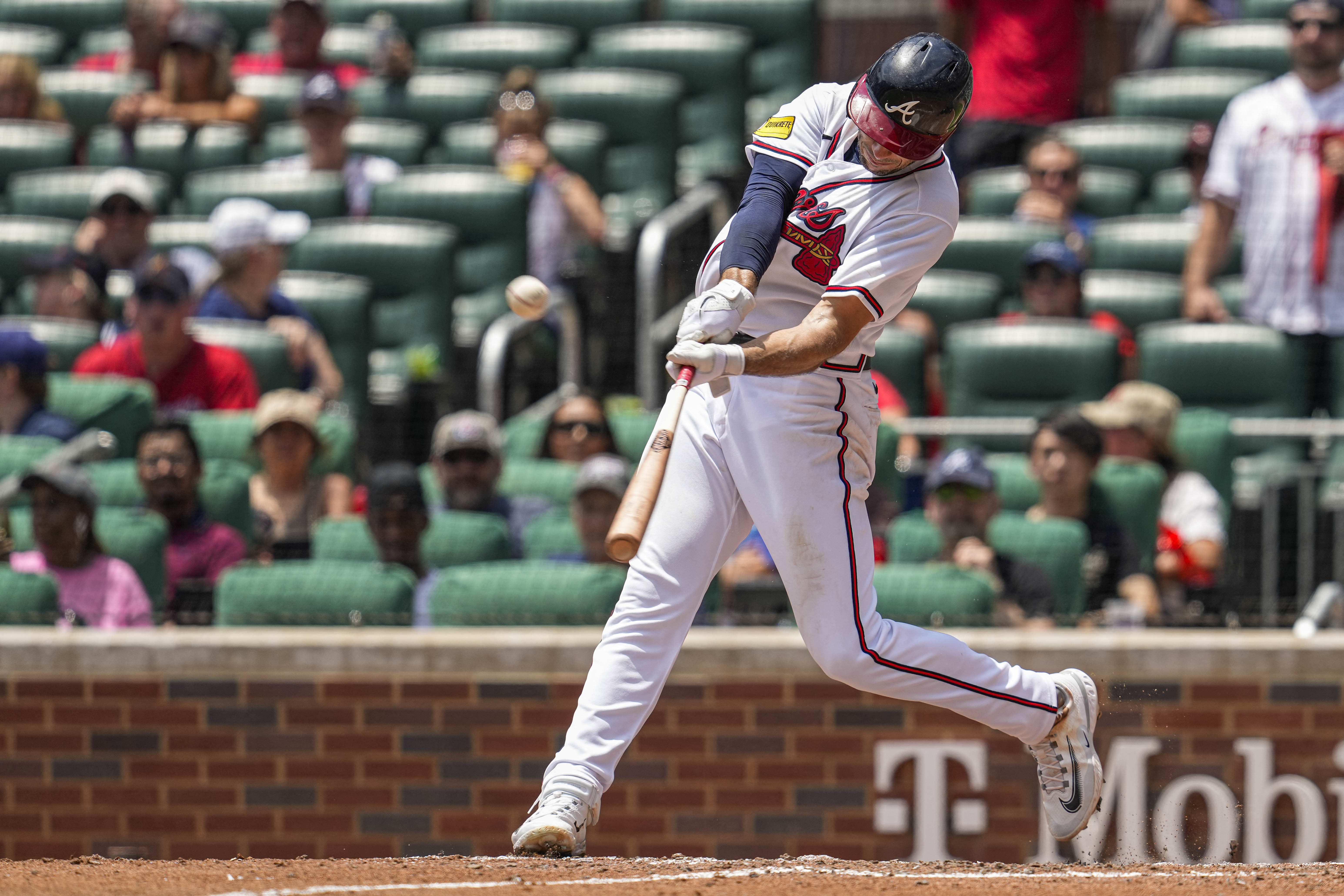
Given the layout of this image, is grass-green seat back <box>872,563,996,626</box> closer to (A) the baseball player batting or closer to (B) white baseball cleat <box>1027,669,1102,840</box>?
(B) white baseball cleat <box>1027,669,1102,840</box>

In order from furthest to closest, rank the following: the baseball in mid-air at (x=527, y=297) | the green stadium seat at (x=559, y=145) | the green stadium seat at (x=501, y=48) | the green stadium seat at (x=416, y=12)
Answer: the green stadium seat at (x=416, y=12) → the green stadium seat at (x=501, y=48) → the green stadium seat at (x=559, y=145) → the baseball in mid-air at (x=527, y=297)

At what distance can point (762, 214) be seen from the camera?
128 inches

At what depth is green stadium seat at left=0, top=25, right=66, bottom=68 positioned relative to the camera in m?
9.06

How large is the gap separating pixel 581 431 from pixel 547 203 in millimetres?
1858

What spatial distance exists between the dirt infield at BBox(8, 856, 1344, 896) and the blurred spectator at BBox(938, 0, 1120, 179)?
455 centimetres

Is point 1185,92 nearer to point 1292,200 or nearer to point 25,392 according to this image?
point 1292,200

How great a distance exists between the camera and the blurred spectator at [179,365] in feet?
18.9

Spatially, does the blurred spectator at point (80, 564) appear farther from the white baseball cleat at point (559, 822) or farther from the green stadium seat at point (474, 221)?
the green stadium seat at point (474, 221)

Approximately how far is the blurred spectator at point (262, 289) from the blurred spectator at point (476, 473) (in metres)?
0.93

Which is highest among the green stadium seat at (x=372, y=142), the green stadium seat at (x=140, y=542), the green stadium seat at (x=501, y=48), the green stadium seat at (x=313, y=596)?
the green stadium seat at (x=501, y=48)

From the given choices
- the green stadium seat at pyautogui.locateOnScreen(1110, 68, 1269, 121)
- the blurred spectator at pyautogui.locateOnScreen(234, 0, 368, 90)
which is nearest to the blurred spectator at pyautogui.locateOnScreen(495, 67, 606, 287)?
the blurred spectator at pyautogui.locateOnScreen(234, 0, 368, 90)

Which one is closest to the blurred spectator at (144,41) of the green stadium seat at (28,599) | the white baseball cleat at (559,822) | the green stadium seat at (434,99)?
the green stadium seat at (434,99)

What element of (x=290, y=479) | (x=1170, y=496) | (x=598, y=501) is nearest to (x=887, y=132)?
(x=598, y=501)

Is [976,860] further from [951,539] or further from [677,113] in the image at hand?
[677,113]
